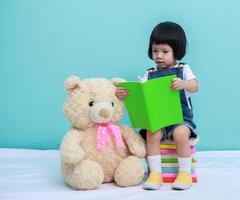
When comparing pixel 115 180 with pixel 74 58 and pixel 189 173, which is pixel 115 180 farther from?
pixel 74 58

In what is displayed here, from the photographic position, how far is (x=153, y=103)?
4.31 ft

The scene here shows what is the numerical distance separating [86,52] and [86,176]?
825 millimetres

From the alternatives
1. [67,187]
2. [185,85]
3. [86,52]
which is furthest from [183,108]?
[86,52]

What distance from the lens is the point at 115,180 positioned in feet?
4.45

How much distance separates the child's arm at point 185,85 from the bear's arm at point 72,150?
1.10 ft

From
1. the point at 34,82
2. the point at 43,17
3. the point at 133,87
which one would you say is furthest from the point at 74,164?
the point at 43,17

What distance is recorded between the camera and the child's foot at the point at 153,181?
1312mm

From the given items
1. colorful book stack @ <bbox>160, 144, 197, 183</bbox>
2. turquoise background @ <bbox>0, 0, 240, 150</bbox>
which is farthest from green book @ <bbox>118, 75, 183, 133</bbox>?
turquoise background @ <bbox>0, 0, 240, 150</bbox>

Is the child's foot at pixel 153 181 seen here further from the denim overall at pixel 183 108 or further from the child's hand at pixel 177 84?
the child's hand at pixel 177 84

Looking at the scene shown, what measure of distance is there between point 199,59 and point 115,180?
88cm

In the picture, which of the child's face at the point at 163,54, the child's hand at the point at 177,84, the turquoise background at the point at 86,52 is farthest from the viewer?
the turquoise background at the point at 86,52

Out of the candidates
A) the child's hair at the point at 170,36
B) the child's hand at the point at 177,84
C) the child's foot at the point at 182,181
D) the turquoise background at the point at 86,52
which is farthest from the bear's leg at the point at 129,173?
the turquoise background at the point at 86,52

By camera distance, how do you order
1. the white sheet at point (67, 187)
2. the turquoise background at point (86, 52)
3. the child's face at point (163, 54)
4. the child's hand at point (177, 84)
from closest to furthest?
the white sheet at point (67, 187) → the child's hand at point (177, 84) → the child's face at point (163, 54) → the turquoise background at point (86, 52)

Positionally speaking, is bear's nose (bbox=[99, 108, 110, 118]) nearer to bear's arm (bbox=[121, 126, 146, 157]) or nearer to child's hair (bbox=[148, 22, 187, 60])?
bear's arm (bbox=[121, 126, 146, 157])
